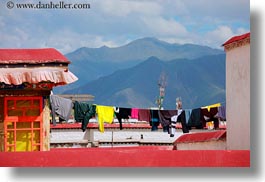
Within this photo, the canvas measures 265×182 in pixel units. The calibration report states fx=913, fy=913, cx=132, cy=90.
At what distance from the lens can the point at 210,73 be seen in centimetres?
1808

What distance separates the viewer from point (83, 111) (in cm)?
1673

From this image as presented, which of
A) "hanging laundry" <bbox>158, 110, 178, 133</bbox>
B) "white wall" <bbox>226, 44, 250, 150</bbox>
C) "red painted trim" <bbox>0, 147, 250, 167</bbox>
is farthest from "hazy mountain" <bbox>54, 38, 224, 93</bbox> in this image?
"red painted trim" <bbox>0, 147, 250, 167</bbox>

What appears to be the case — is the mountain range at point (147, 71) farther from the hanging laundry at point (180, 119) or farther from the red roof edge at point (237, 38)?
the red roof edge at point (237, 38)

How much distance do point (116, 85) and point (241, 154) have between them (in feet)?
23.2

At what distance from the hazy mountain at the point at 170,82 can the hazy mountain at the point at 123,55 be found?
191 millimetres

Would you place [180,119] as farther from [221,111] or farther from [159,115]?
[221,111]

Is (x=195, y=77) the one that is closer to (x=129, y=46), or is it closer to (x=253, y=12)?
(x=129, y=46)

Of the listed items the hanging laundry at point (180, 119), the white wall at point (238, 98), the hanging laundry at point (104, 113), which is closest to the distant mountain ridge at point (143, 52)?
the hanging laundry at point (104, 113)

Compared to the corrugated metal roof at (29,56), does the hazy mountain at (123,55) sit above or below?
above

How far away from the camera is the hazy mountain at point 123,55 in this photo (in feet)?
53.3

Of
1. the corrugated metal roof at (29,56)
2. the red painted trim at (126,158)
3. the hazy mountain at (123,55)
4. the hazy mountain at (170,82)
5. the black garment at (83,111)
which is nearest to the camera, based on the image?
the red painted trim at (126,158)

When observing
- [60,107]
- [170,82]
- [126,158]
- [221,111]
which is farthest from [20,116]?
[170,82]

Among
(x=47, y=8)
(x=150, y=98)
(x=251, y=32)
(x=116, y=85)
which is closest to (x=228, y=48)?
(x=251, y=32)

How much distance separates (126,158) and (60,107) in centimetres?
368
